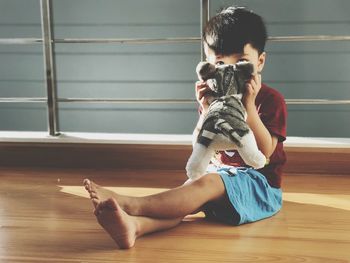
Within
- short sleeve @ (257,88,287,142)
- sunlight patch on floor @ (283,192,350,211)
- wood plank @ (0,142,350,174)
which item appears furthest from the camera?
wood plank @ (0,142,350,174)

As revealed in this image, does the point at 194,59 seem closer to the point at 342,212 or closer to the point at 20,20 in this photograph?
the point at 20,20

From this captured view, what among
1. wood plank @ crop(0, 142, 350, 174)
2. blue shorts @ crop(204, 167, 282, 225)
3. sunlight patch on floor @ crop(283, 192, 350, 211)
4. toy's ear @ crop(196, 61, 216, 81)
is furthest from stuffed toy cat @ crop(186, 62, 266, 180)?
wood plank @ crop(0, 142, 350, 174)

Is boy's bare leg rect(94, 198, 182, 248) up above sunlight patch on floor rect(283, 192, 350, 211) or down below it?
above

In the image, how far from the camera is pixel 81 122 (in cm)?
369

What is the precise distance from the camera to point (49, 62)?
1.71m

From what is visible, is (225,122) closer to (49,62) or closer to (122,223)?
(122,223)

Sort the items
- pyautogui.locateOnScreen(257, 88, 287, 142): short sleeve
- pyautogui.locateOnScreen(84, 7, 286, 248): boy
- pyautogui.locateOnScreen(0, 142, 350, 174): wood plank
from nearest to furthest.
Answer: pyautogui.locateOnScreen(84, 7, 286, 248): boy, pyautogui.locateOnScreen(257, 88, 287, 142): short sleeve, pyautogui.locateOnScreen(0, 142, 350, 174): wood plank

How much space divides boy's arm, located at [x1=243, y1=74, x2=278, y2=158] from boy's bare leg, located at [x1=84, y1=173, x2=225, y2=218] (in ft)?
0.42

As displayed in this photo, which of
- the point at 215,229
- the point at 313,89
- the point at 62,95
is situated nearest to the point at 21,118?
the point at 62,95

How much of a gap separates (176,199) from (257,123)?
24cm

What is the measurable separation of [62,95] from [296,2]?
1.74 m

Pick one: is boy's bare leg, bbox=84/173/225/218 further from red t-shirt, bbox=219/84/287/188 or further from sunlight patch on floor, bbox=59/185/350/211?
sunlight patch on floor, bbox=59/185/350/211

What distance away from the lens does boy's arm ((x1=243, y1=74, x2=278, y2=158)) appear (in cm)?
105

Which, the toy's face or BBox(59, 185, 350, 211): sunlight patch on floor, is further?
BBox(59, 185, 350, 211): sunlight patch on floor
